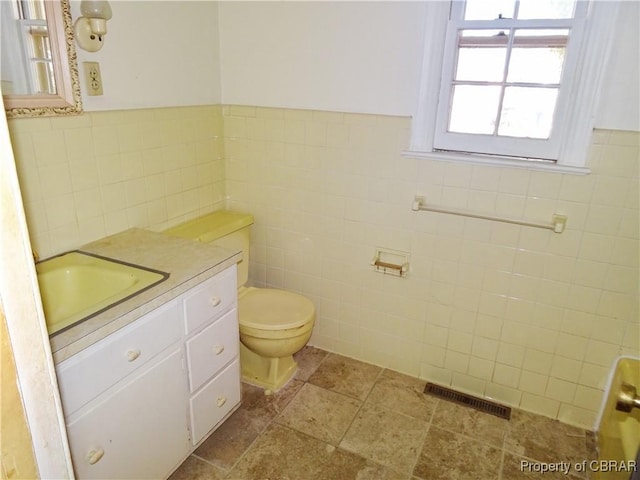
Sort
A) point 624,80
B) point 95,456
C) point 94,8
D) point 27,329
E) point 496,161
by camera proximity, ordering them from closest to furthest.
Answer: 1. point 27,329
2. point 95,456
3. point 94,8
4. point 624,80
5. point 496,161

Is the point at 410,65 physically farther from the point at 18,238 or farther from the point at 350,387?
the point at 18,238

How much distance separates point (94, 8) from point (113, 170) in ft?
1.93

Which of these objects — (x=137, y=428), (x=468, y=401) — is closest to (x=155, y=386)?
(x=137, y=428)

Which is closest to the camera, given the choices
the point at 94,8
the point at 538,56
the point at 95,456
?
the point at 95,456

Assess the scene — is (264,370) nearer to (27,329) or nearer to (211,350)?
(211,350)

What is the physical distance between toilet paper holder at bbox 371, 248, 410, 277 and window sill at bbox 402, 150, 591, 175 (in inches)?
18.9

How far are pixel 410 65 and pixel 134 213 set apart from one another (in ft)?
4.46

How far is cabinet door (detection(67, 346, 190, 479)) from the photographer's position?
1.29 metres

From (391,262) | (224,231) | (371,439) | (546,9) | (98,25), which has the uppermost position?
(546,9)

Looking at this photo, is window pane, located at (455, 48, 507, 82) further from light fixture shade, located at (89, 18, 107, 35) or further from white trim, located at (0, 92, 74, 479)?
white trim, located at (0, 92, 74, 479)

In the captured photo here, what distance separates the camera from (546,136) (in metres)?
1.88

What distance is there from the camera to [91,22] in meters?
1.59

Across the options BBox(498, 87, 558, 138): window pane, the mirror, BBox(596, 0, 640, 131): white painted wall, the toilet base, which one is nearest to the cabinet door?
the toilet base

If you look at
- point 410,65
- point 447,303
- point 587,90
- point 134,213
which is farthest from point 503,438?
point 134,213
